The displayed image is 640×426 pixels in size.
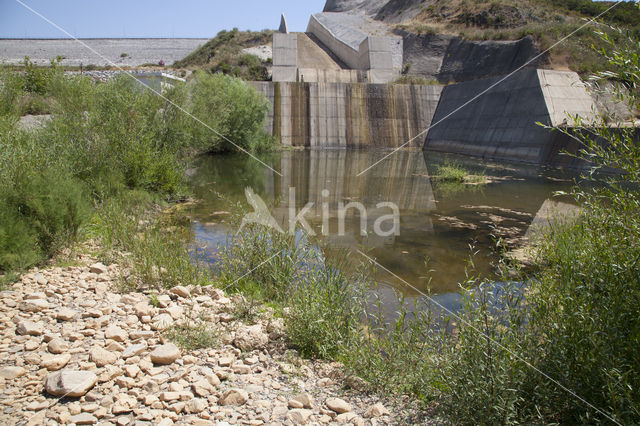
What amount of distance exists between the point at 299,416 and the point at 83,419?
3.33 ft

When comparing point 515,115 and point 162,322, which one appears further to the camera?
point 515,115

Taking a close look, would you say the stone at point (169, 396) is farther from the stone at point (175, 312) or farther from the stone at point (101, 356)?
the stone at point (175, 312)

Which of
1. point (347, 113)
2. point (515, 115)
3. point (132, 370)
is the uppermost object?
point (347, 113)

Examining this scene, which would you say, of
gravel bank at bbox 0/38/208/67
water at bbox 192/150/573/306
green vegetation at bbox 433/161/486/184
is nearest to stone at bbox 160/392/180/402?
water at bbox 192/150/573/306

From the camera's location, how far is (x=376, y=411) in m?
2.16

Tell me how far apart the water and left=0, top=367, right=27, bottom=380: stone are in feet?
7.41

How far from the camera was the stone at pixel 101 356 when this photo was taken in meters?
2.38

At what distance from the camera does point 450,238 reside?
19.7ft

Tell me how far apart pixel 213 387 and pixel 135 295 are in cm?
145

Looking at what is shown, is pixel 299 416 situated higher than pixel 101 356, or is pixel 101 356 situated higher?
pixel 101 356

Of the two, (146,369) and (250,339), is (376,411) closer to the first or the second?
(250,339)

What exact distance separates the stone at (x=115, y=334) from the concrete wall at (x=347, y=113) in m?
17.9

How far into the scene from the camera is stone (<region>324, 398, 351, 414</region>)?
217 centimetres

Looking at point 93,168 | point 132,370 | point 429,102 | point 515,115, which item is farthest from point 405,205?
point 429,102
